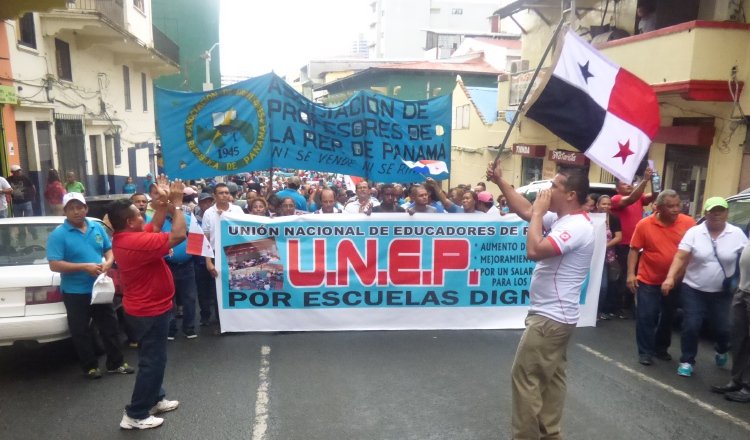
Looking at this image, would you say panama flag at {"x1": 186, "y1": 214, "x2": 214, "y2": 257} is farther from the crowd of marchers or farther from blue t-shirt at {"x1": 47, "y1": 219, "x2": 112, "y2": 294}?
blue t-shirt at {"x1": 47, "y1": 219, "x2": 112, "y2": 294}

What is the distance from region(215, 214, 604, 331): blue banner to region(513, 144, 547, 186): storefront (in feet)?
43.1

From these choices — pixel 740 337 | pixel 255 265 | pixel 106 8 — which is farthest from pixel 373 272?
pixel 106 8

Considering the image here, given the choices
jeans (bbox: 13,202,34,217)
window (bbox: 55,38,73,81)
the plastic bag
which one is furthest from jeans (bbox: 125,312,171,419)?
window (bbox: 55,38,73,81)

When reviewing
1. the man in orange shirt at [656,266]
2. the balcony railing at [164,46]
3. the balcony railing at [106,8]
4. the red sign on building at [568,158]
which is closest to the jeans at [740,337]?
the man in orange shirt at [656,266]

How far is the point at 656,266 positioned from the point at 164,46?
24.3 metres

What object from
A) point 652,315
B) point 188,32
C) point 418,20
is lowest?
point 652,315

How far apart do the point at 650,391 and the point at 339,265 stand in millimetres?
3305

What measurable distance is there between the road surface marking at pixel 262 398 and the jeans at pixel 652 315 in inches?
145

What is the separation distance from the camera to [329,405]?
4715 millimetres

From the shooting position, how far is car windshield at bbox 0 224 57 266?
18.0 feet

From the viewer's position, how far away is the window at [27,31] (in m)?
13.9

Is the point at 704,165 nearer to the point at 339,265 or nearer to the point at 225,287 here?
the point at 339,265

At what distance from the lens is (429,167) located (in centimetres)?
731

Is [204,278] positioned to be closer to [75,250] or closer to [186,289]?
[186,289]
